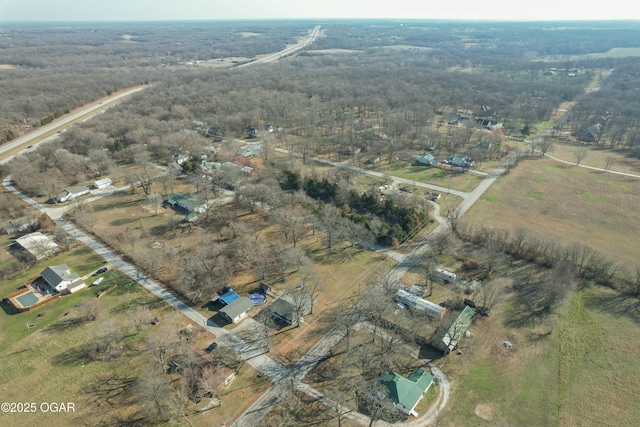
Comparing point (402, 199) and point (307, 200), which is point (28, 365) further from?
point (402, 199)

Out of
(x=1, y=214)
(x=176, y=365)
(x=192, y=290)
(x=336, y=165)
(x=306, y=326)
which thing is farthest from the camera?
(x=336, y=165)

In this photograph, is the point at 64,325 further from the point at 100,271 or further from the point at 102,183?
the point at 102,183

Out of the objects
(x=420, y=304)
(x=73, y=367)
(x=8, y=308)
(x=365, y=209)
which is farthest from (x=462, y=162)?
(x=8, y=308)

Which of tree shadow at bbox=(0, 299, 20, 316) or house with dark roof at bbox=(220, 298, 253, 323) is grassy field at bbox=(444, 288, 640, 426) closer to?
house with dark roof at bbox=(220, 298, 253, 323)

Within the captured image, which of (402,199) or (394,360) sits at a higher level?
(402,199)

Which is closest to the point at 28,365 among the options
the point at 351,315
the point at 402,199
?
the point at 351,315

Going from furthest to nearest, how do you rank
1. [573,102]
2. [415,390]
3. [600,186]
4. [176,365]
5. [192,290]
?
[573,102]
[600,186]
[192,290]
[176,365]
[415,390]
